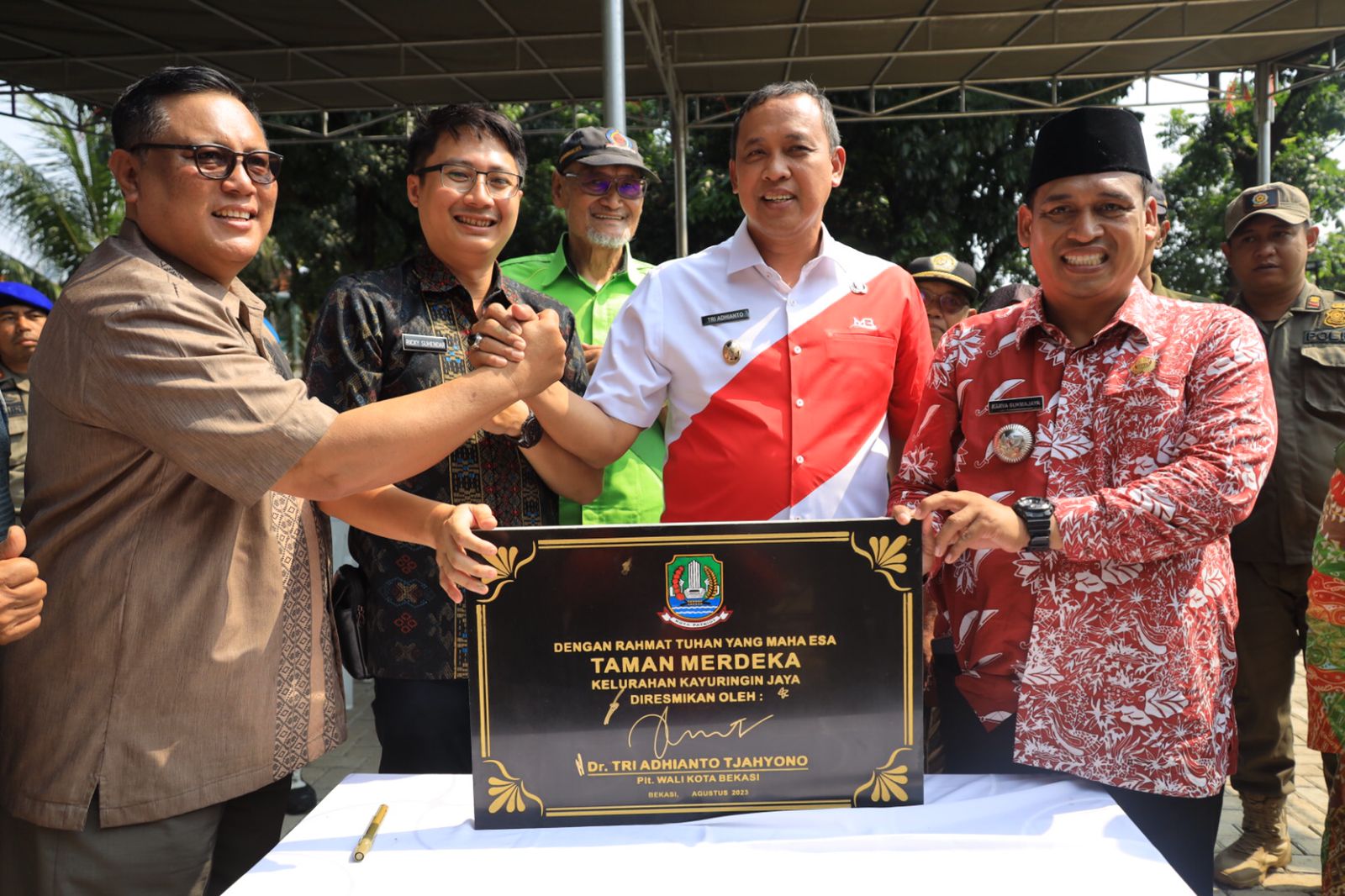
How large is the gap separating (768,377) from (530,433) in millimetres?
591

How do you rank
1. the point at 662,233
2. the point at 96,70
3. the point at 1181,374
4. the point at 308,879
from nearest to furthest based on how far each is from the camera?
the point at 308,879
the point at 1181,374
the point at 96,70
the point at 662,233

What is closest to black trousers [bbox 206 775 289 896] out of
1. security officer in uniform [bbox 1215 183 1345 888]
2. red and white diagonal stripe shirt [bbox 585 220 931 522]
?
red and white diagonal stripe shirt [bbox 585 220 931 522]

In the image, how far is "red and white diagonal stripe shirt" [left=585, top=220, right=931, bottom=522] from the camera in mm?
2316

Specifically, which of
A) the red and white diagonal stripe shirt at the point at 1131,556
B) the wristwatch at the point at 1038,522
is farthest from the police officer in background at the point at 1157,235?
the wristwatch at the point at 1038,522

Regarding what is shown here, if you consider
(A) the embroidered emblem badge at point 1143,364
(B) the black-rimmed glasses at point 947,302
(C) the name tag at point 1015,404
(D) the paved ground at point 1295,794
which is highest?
(B) the black-rimmed glasses at point 947,302

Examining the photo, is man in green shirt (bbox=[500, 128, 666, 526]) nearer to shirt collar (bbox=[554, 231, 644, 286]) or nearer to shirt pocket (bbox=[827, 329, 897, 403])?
shirt collar (bbox=[554, 231, 644, 286])

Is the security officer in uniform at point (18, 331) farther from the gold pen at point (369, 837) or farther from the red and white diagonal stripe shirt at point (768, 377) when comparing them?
the gold pen at point (369, 837)

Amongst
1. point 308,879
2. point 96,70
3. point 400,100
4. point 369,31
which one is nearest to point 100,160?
point 96,70

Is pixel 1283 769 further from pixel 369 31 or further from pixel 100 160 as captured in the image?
pixel 100 160

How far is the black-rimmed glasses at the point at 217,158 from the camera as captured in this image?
1714 millimetres

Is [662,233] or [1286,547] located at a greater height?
[662,233]

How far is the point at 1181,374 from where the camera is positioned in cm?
183

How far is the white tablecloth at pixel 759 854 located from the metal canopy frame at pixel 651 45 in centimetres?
622

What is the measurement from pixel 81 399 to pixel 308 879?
85 cm
